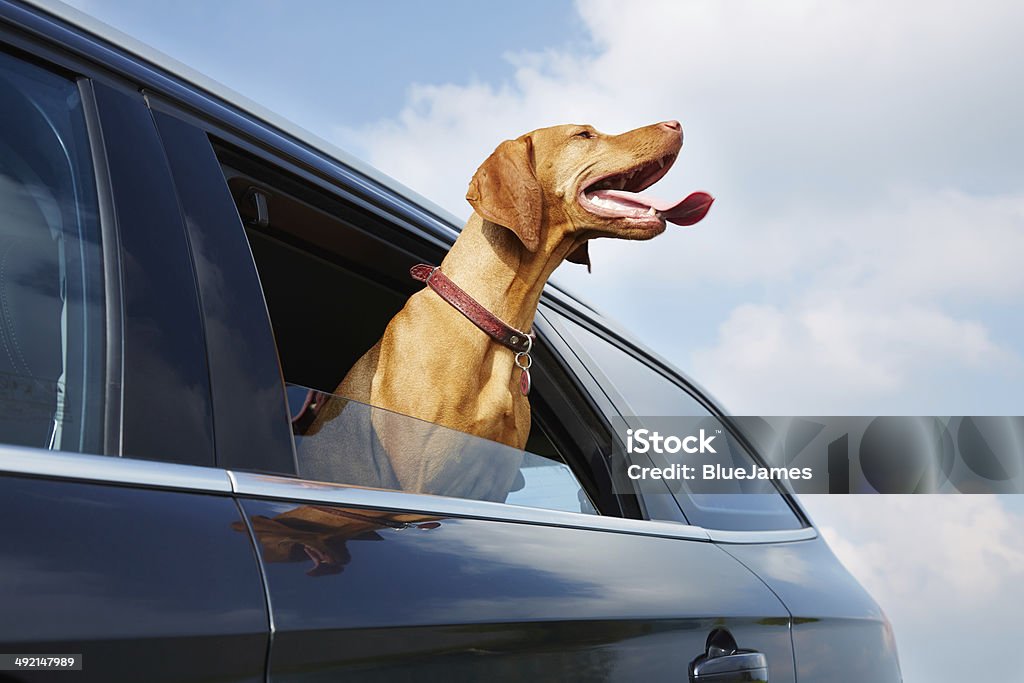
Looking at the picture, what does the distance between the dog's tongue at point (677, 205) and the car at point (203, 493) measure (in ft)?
3.59

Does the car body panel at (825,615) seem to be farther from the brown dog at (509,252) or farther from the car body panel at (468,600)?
the brown dog at (509,252)

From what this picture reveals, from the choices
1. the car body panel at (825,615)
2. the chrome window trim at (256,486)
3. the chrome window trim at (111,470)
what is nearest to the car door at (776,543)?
the car body panel at (825,615)

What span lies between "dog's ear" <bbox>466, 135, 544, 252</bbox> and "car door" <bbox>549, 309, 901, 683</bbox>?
26 centimetres

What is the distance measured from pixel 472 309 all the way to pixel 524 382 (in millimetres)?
221

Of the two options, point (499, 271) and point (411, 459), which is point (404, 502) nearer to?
point (411, 459)

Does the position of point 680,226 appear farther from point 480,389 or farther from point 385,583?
point 385,583

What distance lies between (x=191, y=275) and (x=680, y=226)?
185 cm

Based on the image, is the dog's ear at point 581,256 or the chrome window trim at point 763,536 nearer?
the chrome window trim at point 763,536

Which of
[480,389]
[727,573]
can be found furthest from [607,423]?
[727,573]

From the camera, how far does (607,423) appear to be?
2.39 m

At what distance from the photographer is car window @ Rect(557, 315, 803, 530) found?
2.39 m

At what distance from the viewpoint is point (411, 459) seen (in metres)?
1.71

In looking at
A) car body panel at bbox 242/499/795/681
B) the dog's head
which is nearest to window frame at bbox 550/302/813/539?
the dog's head

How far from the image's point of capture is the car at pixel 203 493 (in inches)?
34.6
